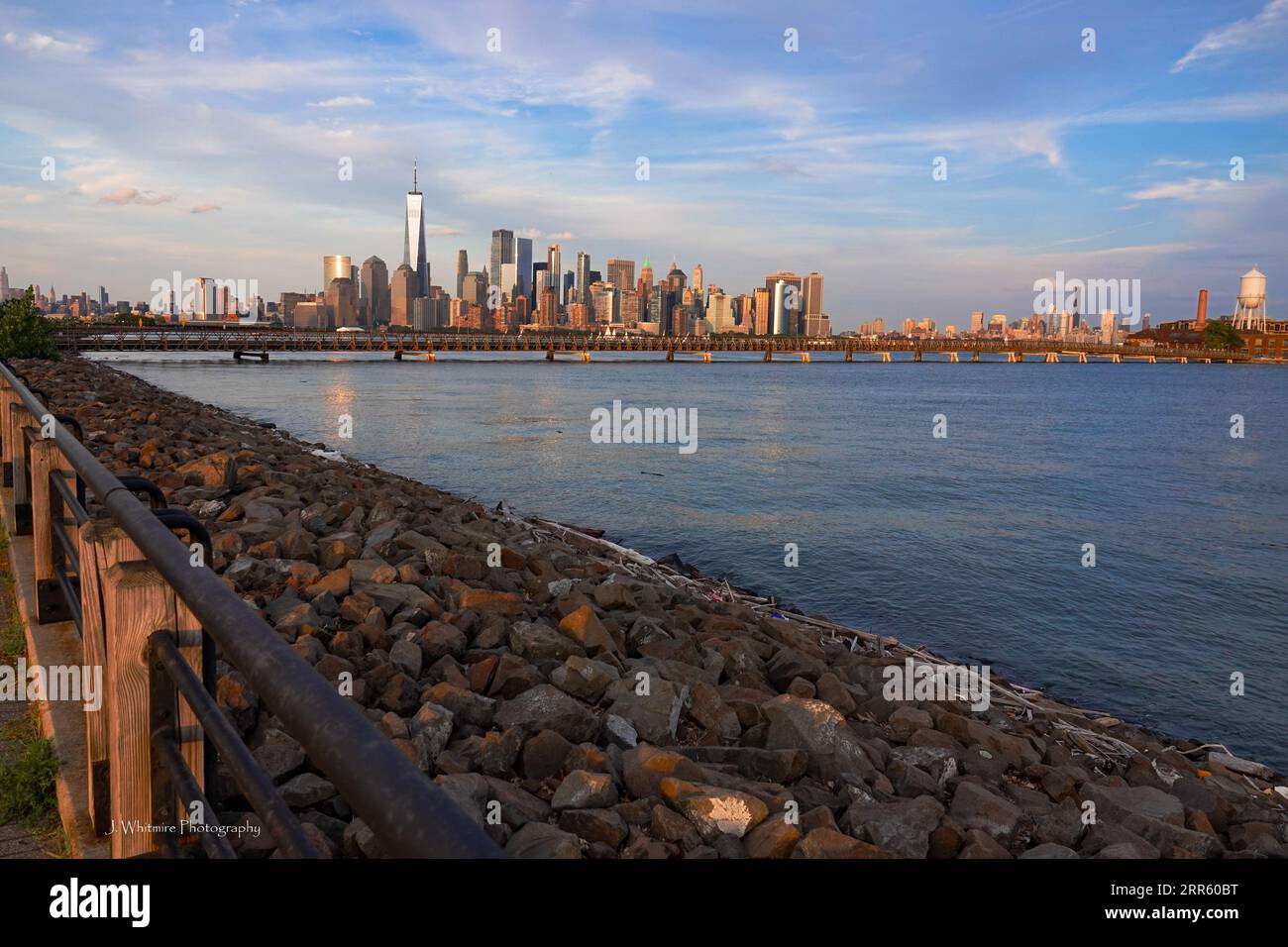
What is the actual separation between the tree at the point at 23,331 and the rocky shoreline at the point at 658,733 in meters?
39.2

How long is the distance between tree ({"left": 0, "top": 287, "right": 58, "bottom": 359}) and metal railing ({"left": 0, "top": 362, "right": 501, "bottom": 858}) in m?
46.3

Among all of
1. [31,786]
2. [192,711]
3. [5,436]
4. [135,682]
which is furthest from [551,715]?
[5,436]

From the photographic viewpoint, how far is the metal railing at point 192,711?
1396 millimetres

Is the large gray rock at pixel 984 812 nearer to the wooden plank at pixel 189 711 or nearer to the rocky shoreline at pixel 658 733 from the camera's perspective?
the rocky shoreline at pixel 658 733

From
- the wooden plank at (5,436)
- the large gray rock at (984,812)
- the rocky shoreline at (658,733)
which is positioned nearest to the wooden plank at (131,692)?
the rocky shoreline at (658,733)

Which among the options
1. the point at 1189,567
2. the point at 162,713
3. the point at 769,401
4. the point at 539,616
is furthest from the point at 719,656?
the point at 769,401

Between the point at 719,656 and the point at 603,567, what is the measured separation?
5.15 meters

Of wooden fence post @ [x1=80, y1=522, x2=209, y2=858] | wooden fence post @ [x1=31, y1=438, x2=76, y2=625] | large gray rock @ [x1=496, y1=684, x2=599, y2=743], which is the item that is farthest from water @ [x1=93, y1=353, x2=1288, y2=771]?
wooden fence post @ [x1=80, y1=522, x2=209, y2=858]

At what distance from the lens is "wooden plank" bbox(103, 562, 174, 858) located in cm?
297

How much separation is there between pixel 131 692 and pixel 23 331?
50.4 meters

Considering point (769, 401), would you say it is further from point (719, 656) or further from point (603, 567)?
point (719, 656)
